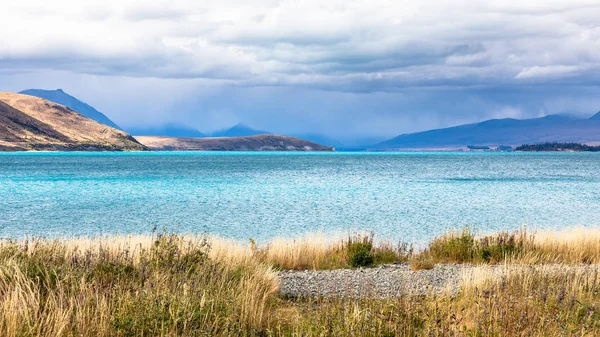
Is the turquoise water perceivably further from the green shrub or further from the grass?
the grass

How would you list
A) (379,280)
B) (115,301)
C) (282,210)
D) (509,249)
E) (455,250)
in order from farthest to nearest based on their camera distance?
(282,210) < (455,250) < (509,249) < (379,280) < (115,301)

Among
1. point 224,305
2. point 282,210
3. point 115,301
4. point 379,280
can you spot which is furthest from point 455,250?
point 282,210

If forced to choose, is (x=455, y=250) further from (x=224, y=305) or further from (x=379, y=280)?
(x=224, y=305)

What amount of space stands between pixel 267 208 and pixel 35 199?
63.1 feet

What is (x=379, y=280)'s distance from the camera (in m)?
11.8

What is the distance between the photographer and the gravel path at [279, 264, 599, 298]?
10273 mm

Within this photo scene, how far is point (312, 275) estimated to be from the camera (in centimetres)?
1261

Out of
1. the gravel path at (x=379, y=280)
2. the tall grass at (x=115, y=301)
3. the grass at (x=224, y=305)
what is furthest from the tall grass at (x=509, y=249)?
the tall grass at (x=115, y=301)

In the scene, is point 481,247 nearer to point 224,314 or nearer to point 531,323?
point 531,323

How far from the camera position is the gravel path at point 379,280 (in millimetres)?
10273

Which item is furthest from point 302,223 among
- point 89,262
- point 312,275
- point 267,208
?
point 89,262

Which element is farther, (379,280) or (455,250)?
(455,250)

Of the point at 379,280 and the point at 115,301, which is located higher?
the point at 115,301

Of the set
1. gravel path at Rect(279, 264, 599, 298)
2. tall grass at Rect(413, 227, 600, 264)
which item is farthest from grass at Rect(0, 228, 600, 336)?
tall grass at Rect(413, 227, 600, 264)
